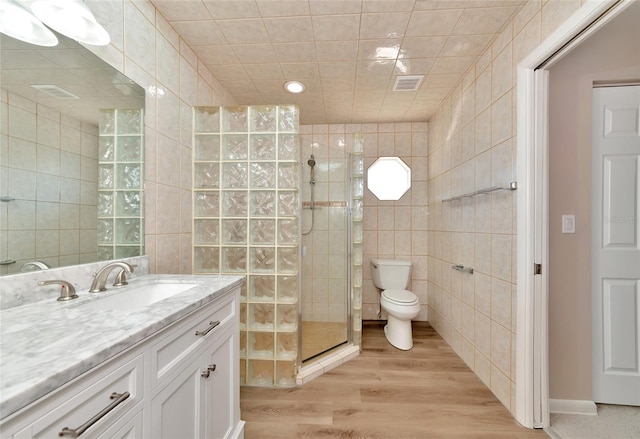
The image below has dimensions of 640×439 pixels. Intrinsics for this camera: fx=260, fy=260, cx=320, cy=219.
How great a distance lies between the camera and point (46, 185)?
922mm

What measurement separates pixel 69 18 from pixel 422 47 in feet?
5.94

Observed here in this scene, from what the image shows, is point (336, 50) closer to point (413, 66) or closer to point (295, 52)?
point (295, 52)

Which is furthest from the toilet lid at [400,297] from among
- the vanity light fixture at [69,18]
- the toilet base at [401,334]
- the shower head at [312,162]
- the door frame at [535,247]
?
the vanity light fixture at [69,18]

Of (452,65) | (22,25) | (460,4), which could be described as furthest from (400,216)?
(22,25)

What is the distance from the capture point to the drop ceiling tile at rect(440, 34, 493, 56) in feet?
5.42

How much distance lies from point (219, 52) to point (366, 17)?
1009 millimetres

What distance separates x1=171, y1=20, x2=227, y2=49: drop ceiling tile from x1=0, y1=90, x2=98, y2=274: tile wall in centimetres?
91

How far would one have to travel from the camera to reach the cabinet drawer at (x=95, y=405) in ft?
1.47

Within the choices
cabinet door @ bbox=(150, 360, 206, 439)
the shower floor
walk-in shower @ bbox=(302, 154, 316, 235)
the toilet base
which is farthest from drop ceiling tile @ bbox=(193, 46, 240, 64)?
the toilet base

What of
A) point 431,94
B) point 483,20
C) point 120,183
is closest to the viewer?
Answer: point 120,183

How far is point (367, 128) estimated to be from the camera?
119 inches

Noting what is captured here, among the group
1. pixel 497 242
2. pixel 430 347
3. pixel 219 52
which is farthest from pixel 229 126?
pixel 430 347

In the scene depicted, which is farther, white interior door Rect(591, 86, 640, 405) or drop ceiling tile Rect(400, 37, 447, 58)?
drop ceiling tile Rect(400, 37, 447, 58)

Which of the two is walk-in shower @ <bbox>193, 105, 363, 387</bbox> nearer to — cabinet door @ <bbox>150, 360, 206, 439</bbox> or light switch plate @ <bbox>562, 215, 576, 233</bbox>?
cabinet door @ <bbox>150, 360, 206, 439</bbox>
